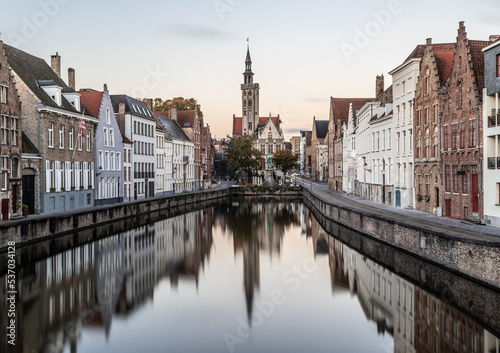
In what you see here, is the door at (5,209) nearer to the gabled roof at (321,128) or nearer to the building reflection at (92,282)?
the building reflection at (92,282)

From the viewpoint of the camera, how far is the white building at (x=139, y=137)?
52312mm

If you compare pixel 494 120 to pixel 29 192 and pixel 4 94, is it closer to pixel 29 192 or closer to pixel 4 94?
pixel 4 94

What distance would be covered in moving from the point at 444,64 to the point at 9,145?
2743 centimetres

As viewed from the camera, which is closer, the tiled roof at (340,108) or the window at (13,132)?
the window at (13,132)

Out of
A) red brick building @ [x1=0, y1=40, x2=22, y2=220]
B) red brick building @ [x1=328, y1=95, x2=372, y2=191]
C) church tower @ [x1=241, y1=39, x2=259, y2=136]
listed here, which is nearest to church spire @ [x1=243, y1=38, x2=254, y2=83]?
church tower @ [x1=241, y1=39, x2=259, y2=136]

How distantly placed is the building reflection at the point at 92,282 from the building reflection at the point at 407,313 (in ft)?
22.7

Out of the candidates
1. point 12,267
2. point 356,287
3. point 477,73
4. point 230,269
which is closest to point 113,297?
point 12,267

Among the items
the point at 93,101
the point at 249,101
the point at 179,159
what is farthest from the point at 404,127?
the point at 249,101

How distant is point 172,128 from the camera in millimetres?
70312

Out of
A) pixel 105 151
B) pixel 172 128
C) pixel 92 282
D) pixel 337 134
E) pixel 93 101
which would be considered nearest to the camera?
pixel 92 282

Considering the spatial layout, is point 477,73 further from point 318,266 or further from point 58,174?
point 58,174

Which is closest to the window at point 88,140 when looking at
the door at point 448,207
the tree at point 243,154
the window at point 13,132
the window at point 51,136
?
the window at point 51,136

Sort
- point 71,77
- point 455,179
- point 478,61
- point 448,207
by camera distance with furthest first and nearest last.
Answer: point 71,77, point 448,207, point 455,179, point 478,61

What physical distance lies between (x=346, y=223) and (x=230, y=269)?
42.9 ft
